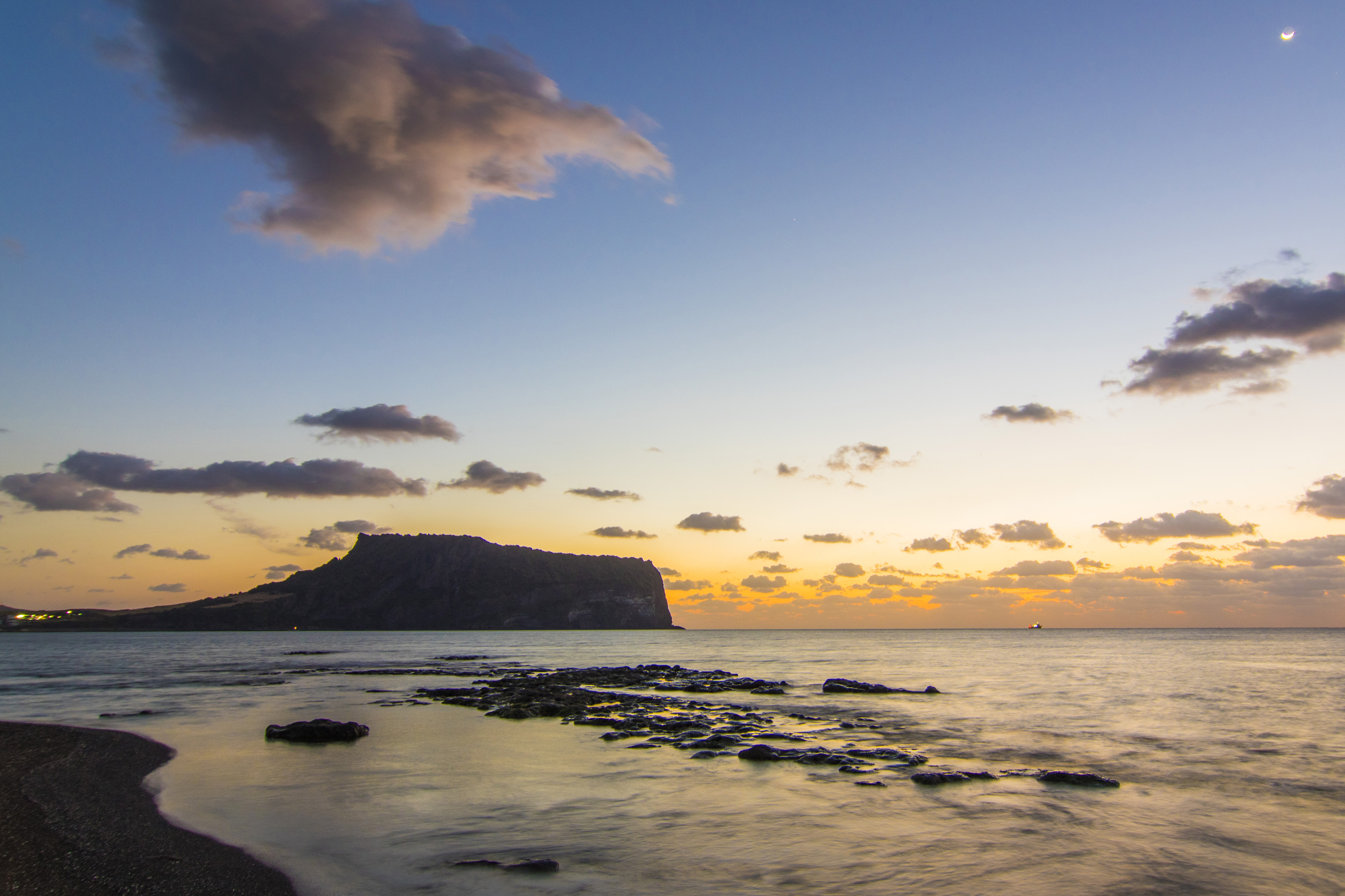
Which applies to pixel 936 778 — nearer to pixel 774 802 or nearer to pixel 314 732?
pixel 774 802

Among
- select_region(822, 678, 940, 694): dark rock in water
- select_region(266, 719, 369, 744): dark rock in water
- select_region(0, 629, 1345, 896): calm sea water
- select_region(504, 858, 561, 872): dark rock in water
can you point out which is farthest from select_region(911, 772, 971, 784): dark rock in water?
select_region(822, 678, 940, 694): dark rock in water

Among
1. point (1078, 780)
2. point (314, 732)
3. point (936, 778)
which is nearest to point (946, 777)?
point (936, 778)

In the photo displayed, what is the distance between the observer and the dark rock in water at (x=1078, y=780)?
21.3 meters

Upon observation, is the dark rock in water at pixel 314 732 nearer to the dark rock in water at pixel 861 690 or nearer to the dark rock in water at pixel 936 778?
the dark rock in water at pixel 936 778

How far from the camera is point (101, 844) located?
13.4 meters

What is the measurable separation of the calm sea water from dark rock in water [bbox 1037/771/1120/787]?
0.39 metres

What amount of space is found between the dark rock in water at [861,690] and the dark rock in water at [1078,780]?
25928mm

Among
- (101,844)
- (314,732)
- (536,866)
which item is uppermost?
(101,844)

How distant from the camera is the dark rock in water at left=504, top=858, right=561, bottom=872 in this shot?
1300 cm

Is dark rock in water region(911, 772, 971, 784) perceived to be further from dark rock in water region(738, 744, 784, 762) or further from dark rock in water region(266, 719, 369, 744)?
dark rock in water region(266, 719, 369, 744)

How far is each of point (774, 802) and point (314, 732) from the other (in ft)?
60.0

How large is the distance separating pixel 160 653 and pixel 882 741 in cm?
13046

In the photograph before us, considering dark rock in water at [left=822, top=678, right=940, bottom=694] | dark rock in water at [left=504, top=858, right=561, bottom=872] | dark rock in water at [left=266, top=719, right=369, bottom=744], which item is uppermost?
dark rock in water at [left=504, top=858, right=561, bottom=872]

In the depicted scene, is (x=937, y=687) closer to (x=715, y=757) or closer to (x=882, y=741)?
(x=882, y=741)
